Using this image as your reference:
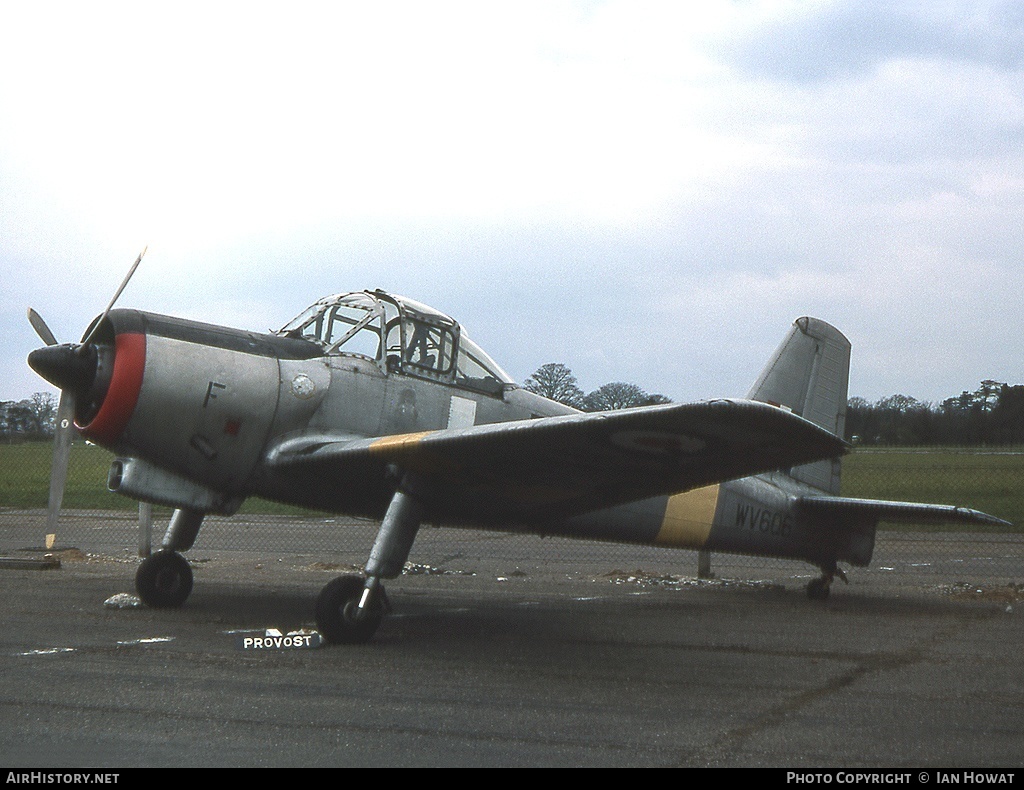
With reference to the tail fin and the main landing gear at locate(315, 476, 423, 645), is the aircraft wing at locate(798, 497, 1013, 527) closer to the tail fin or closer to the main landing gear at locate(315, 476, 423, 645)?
the tail fin

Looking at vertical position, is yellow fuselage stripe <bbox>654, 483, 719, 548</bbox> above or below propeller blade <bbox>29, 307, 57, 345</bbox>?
below

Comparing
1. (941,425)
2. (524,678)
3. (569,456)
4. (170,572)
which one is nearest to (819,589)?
(569,456)

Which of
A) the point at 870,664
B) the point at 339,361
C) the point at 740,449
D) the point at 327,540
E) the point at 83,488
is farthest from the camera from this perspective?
the point at 83,488

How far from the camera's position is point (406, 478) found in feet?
23.6

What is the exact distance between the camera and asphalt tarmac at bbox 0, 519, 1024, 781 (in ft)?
13.9

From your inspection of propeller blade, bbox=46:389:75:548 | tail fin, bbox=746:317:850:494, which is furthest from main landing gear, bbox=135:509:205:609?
tail fin, bbox=746:317:850:494

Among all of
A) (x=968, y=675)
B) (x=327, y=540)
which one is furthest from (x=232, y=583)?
(x=968, y=675)

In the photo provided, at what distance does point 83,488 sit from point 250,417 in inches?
975

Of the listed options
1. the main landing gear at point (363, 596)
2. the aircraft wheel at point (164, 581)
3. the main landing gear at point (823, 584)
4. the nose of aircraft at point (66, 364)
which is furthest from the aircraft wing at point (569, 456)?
the main landing gear at point (823, 584)

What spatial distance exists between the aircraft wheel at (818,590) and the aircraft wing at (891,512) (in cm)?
65

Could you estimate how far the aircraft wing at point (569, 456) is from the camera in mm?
5535

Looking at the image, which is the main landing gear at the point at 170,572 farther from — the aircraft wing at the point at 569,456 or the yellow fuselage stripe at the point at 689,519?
the yellow fuselage stripe at the point at 689,519

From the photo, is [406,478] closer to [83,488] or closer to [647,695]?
[647,695]

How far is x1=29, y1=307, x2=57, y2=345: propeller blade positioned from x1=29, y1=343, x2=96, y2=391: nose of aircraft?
0.92m
